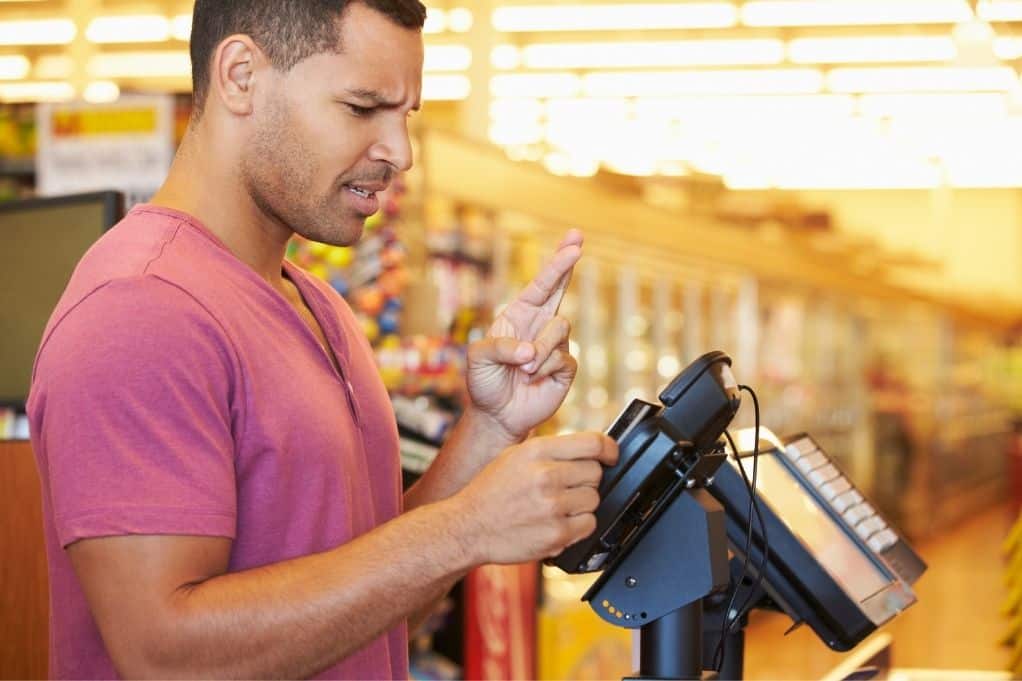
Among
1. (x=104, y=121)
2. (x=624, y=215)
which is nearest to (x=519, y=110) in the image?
(x=624, y=215)

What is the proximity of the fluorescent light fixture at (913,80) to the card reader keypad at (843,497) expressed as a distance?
798 cm

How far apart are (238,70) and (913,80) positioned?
8.87 meters

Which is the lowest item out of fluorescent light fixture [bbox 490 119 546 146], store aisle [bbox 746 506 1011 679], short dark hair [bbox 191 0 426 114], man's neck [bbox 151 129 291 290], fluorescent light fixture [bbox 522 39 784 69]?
store aisle [bbox 746 506 1011 679]

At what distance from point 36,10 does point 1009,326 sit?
23.9 metres

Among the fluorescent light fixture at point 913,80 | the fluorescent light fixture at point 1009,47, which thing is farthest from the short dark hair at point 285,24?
the fluorescent light fixture at point 913,80

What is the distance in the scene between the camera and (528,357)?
5.37 feet

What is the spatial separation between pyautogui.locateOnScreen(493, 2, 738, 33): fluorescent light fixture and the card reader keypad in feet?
21.0

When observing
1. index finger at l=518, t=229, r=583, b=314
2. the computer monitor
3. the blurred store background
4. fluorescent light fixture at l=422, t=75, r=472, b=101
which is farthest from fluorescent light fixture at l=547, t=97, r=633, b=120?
index finger at l=518, t=229, r=583, b=314

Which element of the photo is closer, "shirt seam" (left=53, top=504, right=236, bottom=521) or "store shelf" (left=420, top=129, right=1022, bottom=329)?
"shirt seam" (left=53, top=504, right=236, bottom=521)

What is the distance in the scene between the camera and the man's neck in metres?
1.65

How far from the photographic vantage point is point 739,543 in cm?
185

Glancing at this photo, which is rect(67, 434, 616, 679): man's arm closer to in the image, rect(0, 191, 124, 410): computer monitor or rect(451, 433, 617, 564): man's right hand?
rect(451, 433, 617, 564): man's right hand

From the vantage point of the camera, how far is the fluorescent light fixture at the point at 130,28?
897 centimetres

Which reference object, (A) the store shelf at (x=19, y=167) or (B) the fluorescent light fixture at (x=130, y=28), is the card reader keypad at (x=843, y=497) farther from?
(B) the fluorescent light fixture at (x=130, y=28)
